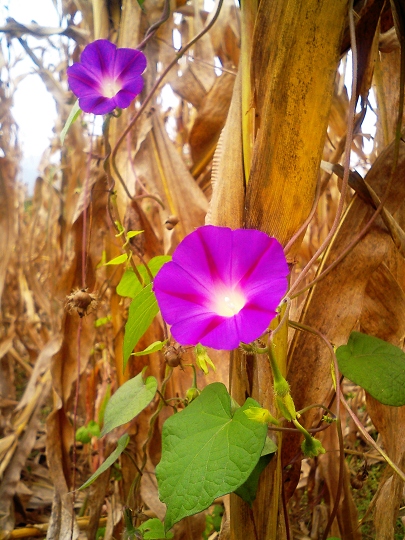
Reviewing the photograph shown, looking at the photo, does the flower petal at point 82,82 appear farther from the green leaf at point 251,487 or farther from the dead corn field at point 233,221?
the green leaf at point 251,487

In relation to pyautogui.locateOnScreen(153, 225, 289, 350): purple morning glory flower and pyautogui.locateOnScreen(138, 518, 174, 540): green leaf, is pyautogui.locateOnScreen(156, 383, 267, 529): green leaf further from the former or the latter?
pyautogui.locateOnScreen(138, 518, 174, 540): green leaf

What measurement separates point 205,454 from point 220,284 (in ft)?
0.47

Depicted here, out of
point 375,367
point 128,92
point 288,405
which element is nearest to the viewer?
point 288,405

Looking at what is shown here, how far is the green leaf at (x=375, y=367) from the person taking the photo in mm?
477

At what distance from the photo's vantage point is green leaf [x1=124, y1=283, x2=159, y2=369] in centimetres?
57

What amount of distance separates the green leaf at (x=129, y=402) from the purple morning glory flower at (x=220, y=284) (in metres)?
0.19

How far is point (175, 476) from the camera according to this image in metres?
0.41

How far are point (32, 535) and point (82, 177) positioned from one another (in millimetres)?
820

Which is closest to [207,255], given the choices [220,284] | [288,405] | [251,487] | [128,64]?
[220,284]

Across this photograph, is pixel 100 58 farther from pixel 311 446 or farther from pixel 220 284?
pixel 311 446

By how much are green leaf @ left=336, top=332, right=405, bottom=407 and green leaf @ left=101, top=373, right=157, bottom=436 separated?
0.72 feet

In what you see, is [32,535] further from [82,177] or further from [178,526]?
[82,177]

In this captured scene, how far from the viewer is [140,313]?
0.57m

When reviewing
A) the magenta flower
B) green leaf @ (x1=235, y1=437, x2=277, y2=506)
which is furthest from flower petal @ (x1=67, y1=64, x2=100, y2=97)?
green leaf @ (x1=235, y1=437, x2=277, y2=506)
